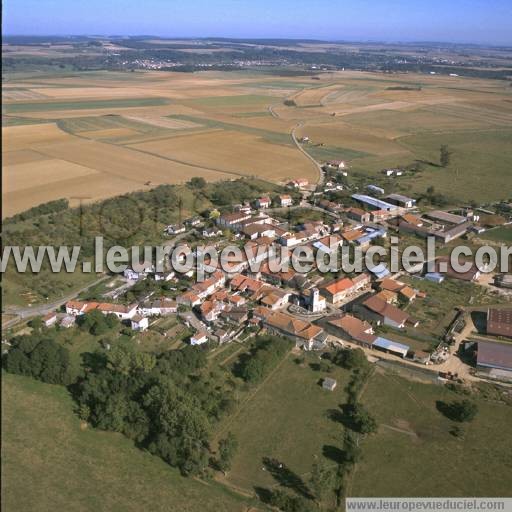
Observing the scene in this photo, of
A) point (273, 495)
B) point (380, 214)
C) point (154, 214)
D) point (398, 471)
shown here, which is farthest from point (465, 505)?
point (154, 214)

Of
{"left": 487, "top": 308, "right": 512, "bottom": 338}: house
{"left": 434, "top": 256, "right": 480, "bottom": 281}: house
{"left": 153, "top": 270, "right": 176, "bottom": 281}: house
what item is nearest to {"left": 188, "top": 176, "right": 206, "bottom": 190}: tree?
{"left": 153, "top": 270, "right": 176, "bottom": 281}: house

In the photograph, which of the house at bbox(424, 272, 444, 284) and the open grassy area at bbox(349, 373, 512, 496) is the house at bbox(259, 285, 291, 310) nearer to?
the open grassy area at bbox(349, 373, 512, 496)

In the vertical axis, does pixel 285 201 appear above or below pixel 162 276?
above

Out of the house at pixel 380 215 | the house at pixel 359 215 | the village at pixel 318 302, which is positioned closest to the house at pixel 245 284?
the village at pixel 318 302

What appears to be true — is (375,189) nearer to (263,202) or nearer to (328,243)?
(263,202)

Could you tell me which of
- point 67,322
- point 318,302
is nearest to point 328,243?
point 318,302

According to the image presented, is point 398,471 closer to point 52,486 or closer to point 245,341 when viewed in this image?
point 245,341

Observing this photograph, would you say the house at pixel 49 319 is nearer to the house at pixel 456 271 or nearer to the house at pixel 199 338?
the house at pixel 199 338
